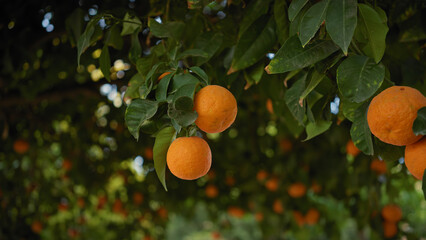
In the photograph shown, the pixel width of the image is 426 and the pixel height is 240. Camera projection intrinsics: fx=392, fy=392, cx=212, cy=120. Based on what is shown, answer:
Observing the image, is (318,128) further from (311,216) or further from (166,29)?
(311,216)

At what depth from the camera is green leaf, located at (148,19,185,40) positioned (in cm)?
90

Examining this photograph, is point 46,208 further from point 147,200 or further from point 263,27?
point 263,27

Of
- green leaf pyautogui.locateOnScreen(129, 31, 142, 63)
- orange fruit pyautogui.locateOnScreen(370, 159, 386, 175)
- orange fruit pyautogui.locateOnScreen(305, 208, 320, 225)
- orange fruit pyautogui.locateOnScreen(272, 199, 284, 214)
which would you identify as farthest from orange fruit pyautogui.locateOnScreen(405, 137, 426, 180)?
orange fruit pyautogui.locateOnScreen(305, 208, 320, 225)

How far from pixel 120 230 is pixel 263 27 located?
11.3 ft

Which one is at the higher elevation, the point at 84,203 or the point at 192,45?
the point at 192,45

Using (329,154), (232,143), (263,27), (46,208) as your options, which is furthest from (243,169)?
(263,27)

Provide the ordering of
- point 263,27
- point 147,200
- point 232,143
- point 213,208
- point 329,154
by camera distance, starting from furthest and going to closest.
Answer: point 213,208, point 147,200, point 232,143, point 329,154, point 263,27

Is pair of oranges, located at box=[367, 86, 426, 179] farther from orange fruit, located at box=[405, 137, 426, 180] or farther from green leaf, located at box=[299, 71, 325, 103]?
green leaf, located at box=[299, 71, 325, 103]

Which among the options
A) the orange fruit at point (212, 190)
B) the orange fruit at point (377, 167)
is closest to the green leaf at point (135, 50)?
the orange fruit at point (377, 167)

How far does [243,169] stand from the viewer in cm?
302

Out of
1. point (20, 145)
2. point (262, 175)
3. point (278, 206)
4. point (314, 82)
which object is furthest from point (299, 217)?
point (314, 82)

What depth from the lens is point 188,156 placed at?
680 millimetres

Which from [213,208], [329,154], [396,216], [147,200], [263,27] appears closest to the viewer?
[263,27]

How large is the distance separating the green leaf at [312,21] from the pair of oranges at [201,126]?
0.55ft
